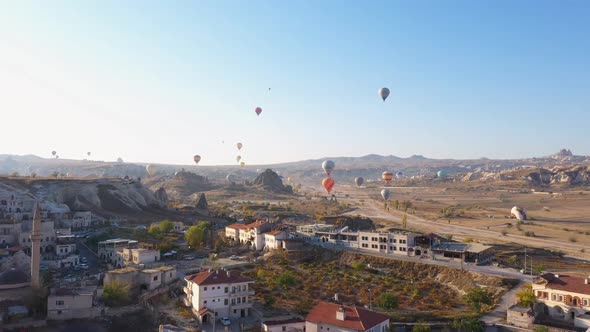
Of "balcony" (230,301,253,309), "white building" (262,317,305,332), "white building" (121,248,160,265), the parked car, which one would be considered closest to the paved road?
"white building" (121,248,160,265)

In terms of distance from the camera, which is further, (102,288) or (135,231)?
(135,231)

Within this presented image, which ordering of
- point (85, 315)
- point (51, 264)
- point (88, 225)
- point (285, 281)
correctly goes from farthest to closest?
point (88, 225) < point (51, 264) < point (285, 281) < point (85, 315)

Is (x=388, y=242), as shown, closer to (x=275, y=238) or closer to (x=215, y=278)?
(x=275, y=238)

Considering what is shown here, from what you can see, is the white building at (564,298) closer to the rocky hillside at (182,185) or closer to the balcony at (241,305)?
the balcony at (241,305)

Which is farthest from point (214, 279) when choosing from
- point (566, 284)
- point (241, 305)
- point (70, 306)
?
point (566, 284)

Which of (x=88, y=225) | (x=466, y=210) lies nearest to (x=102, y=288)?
(x=88, y=225)

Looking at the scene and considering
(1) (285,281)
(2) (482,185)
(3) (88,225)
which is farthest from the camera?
(2) (482,185)

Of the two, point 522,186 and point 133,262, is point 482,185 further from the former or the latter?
point 133,262
